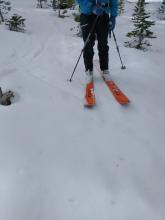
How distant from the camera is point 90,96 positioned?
4715 mm

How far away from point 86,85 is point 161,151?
2.25m

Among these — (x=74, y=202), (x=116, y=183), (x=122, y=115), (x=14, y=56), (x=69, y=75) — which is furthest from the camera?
(x=14, y=56)

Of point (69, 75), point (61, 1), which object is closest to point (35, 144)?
point (69, 75)

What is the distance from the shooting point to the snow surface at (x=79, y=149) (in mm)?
2697

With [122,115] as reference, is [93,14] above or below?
above

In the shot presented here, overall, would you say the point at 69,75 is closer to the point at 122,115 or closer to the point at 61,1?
the point at 122,115

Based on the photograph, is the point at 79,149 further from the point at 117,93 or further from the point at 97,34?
the point at 97,34

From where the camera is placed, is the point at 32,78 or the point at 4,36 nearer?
the point at 32,78

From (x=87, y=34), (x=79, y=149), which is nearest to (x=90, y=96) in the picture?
(x=87, y=34)

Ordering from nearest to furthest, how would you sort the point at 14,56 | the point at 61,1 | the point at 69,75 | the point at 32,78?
the point at 32,78 < the point at 69,75 < the point at 14,56 < the point at 61,1

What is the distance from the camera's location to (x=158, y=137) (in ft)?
12.4

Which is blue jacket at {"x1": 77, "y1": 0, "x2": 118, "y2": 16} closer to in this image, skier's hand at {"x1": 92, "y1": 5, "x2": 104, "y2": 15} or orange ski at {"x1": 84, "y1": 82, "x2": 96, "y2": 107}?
skier's hand at {"x1": 92, "y1": 5, "x2": 104, "y2": 15}

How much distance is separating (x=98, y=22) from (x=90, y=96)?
58.7 inches

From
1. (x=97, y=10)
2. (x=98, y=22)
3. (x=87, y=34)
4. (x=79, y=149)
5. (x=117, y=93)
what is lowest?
(x=79, y=149)
